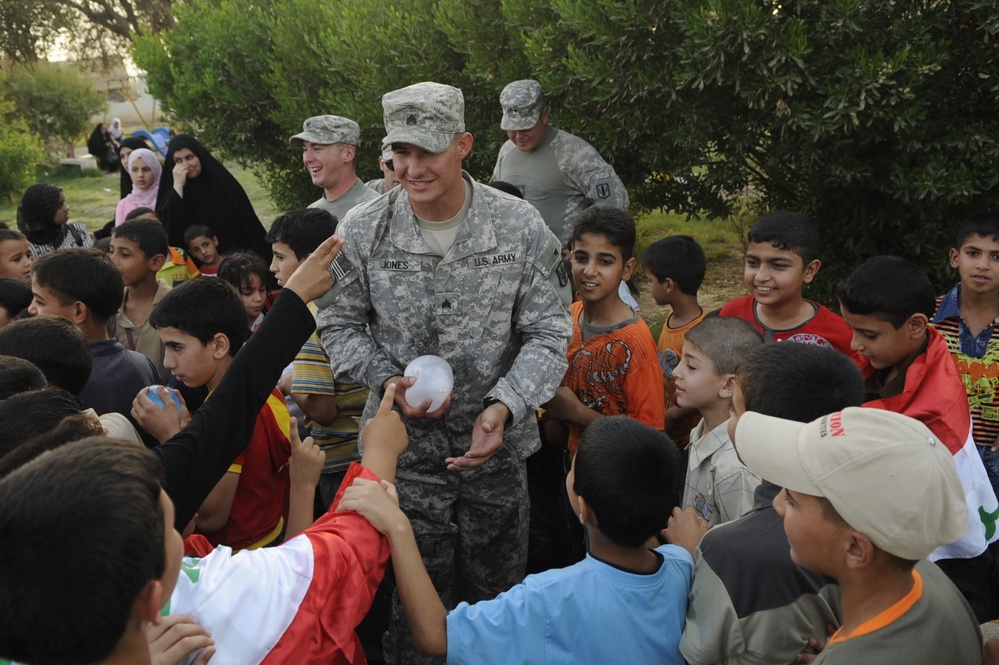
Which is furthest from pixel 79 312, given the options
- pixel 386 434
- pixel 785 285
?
pixel 785 285

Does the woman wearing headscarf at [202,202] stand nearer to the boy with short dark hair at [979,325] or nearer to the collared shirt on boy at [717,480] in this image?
the collared shirt on boy at [717,480]

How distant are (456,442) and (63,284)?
66.4 inches

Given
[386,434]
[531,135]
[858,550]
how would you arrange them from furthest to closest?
[531,135], [386,434], [858,550]

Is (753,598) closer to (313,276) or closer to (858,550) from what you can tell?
(858,550)

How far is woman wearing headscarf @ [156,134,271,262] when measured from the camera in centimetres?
660

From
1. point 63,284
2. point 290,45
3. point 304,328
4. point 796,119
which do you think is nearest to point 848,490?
point 304,328

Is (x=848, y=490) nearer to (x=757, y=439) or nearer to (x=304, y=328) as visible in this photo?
(x=757, y=439)

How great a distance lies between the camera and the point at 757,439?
6.07 feet

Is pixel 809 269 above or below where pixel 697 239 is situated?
above

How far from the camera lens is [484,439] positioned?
2777 millimetres

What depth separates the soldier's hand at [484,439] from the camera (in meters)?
2.76

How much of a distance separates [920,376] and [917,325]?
0.22 m

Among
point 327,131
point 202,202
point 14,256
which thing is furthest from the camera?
point 202,202

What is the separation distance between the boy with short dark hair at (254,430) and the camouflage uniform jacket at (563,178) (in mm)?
3088
